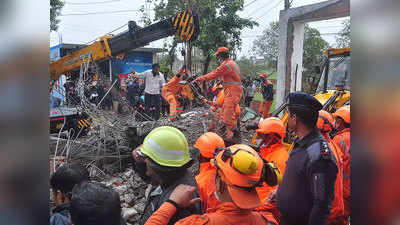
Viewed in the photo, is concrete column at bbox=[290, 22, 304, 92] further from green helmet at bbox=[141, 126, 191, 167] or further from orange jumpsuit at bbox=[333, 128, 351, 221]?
green helmet at bbox=[141, 126, 191, 167]

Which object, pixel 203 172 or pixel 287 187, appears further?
pixel 203 172

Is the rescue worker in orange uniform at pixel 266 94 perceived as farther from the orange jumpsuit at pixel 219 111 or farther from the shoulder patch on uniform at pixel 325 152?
the shoulder patch on uniform at pixel 325 152

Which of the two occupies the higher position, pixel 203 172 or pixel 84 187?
pixel 84 187

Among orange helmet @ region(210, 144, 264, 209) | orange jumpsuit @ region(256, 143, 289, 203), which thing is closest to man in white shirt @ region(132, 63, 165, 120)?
orange jumpsuit @ region(256, 143, 289, 203)

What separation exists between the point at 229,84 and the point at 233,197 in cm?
472

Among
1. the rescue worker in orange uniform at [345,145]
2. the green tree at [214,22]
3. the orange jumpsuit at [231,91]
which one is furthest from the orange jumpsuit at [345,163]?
the green tree at [214,22]

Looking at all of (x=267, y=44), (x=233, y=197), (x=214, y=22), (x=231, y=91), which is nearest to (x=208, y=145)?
(x=233, y=197)

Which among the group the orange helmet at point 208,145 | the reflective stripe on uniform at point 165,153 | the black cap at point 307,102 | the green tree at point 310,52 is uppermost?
the green tree at point 310,52

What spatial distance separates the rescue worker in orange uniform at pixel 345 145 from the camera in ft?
8.58

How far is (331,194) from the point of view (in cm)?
181

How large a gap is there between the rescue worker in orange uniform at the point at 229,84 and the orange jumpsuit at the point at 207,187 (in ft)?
11.5

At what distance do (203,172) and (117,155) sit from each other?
2347 mm
